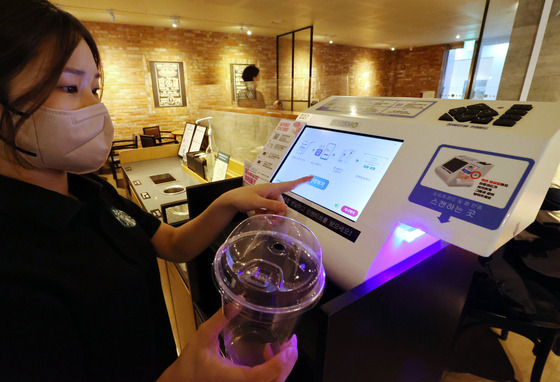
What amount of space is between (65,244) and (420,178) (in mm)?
643

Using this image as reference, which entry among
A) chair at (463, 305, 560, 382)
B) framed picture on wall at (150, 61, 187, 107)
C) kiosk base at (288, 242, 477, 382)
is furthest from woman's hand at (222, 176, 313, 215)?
framed picture on wall at (150, 61, 187, 107)

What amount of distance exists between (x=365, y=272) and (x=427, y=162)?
8.7 inches

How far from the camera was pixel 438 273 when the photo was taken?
58cm

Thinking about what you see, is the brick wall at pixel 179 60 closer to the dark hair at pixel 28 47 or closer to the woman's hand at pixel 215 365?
the dark hair at pixel 28 47

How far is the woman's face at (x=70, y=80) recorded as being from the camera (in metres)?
0.50

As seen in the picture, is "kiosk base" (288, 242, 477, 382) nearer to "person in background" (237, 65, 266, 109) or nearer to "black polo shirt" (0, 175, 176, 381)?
"black polo shirt" (0, 175, 176, 381)

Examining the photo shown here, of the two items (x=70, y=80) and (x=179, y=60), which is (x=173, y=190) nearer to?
(x=70, y=80)

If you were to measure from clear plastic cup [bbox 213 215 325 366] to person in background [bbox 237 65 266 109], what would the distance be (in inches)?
185

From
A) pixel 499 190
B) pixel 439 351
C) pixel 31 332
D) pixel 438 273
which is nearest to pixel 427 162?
pixel 499 190

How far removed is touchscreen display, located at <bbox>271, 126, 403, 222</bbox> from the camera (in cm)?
58

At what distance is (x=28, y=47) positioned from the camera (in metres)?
0.48

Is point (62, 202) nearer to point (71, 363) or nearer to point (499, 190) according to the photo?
point (71, 363)

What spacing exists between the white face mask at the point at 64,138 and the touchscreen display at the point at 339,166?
1.42ft

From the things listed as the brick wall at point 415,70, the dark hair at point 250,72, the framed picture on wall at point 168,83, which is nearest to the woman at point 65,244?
the dark hair at point 250,72
